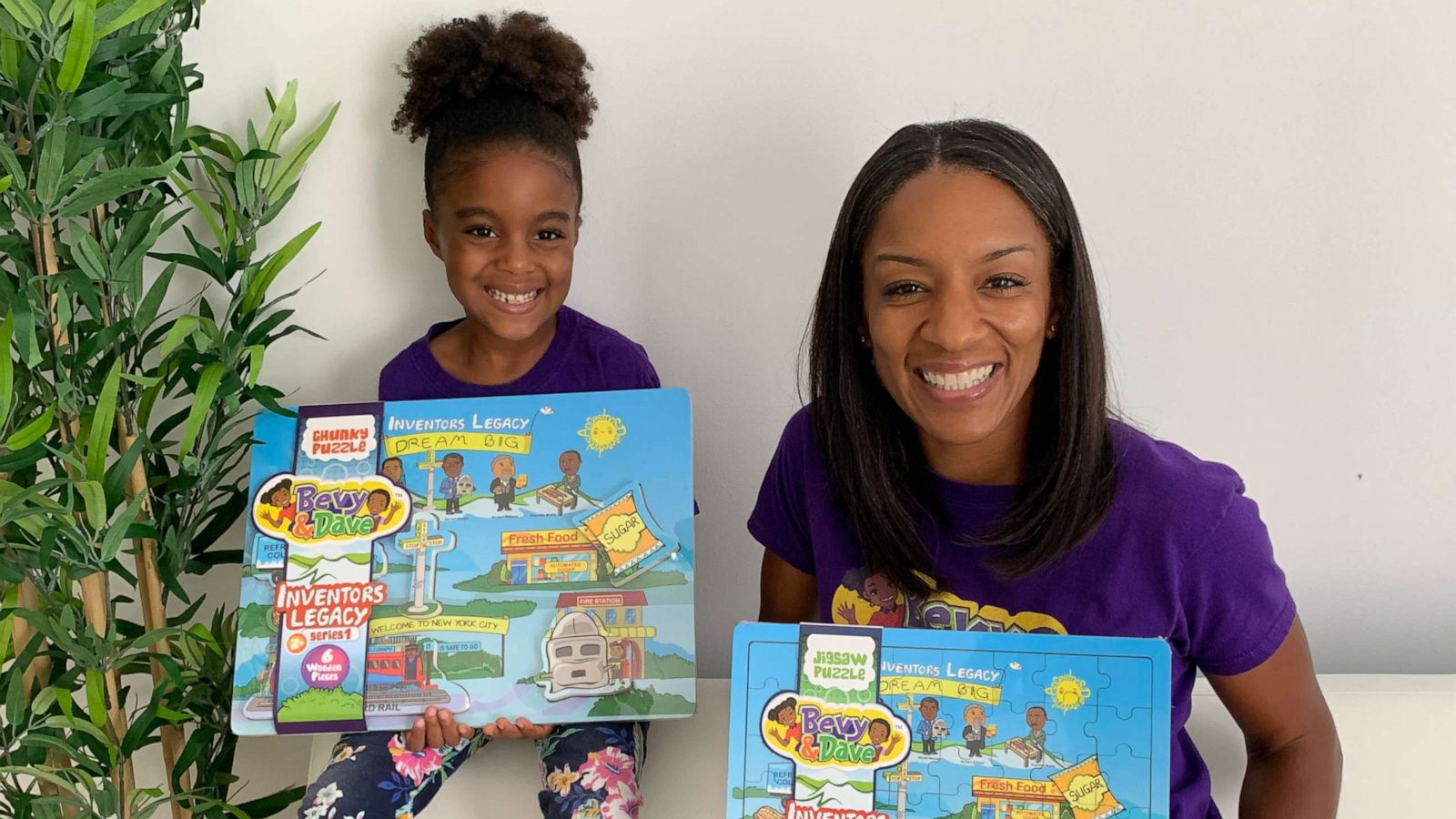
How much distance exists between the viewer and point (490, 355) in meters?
1.71

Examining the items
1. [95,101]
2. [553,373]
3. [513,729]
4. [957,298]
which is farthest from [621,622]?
[95,101]

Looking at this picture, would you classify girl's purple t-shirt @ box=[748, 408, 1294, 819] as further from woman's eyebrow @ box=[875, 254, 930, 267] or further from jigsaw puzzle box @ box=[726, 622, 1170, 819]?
woman's eyebrow @ box=[875, 254, 930, 267]

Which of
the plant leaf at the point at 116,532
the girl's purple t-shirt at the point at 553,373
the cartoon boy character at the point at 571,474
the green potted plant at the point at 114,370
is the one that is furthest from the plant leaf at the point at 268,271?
the cartoon boy character at the point at 571,474

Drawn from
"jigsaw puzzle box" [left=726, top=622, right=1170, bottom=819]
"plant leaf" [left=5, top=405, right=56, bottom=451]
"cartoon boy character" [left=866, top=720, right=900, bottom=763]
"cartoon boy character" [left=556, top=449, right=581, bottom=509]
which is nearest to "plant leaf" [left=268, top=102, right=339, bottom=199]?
"plant leaf" [left=5, top=405, right=56, bottom=451]

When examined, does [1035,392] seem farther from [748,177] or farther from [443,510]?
[443,510]

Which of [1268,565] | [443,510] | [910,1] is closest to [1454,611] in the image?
[1268,565]

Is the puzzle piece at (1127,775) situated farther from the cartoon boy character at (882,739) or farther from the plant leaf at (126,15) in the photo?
the plant leaf at (126,15)

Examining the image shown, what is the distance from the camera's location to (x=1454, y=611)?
1818 mm

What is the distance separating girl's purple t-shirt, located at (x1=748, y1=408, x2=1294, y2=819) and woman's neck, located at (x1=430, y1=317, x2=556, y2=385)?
20.7 inches

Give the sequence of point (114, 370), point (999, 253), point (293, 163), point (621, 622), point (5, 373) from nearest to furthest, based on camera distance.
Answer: point (999, 253), point (5, 373), point (114, 370), point (621, 622), point (293, 163)

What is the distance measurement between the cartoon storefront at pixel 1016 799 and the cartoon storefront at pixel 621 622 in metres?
0.48

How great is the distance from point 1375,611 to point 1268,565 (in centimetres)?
74

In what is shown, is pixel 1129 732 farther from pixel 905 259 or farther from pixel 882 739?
pixel 905 259

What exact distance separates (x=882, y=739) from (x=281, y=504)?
0.87 m
